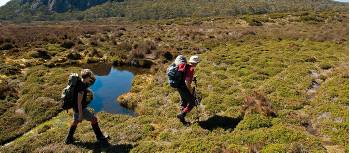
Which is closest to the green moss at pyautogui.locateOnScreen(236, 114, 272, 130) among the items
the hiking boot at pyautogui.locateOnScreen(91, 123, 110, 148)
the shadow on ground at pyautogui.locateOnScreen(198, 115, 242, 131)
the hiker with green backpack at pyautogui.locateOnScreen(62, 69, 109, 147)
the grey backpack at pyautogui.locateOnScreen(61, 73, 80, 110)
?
the shadow on ground at pyautogui.locateOnScreen(198, 115, 242, 131)

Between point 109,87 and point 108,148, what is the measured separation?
14106 mm

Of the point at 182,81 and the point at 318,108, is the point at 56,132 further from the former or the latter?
the point at 318,108

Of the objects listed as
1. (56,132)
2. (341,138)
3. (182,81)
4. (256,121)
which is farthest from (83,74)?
(341,138)

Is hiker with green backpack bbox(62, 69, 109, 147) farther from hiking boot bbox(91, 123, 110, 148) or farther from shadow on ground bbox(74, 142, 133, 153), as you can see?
shadow on ground bbox(74, 142, 133, 153)

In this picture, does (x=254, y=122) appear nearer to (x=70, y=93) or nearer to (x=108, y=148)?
(x=108, y=148)

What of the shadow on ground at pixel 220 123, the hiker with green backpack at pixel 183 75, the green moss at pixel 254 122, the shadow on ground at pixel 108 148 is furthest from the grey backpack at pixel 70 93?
the green moss at pixel 254 122

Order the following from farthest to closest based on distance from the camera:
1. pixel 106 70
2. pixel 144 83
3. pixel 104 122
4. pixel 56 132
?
pixel 106 70 < pixel 144 83 < pixel 104 122 < pixel 56 132

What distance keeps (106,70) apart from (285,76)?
17178 mm

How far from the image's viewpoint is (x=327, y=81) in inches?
904

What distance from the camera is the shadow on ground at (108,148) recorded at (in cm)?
1462

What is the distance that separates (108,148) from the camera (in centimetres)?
1478

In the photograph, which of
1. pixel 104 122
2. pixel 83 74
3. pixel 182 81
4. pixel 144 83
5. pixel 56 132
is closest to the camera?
pixel 83 74

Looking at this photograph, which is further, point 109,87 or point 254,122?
point 109,87

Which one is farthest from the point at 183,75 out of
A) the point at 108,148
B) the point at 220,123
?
the point at 108,148
